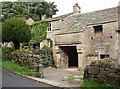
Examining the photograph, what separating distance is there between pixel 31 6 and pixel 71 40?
36.9m

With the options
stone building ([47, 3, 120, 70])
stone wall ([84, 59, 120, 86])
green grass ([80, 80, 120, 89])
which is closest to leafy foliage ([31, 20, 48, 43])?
stone building ([47, 3, 120, 70])

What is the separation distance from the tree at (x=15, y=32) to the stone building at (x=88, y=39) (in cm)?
450

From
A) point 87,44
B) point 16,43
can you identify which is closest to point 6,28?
point 16,43

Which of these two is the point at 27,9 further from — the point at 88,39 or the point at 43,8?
the point at 88,39

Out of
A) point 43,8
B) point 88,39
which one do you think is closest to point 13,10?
point 43,8

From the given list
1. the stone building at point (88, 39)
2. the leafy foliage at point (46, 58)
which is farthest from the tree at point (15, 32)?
the stone building at point (88, 39)

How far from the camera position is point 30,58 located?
22078 millimetres

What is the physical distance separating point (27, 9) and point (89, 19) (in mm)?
32842

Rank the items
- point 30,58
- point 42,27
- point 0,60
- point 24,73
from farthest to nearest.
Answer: point 42,27 < point 0,60 < point 30,58 < point 24,73

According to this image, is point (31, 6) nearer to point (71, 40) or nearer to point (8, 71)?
point (71, 40)

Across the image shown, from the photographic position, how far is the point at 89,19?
106 feet

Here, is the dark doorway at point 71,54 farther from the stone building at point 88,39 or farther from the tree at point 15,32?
the tree at point 15,32

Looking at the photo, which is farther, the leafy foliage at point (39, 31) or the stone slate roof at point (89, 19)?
the leafy foliage at point (39, 31)

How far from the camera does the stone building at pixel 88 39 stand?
28.7m
